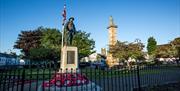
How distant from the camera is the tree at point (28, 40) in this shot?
5403cm

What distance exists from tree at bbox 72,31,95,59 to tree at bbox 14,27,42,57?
41.9 ft

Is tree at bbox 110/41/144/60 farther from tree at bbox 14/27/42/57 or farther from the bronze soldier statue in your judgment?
the bronze soldier statue

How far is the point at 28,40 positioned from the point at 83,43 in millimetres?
16833

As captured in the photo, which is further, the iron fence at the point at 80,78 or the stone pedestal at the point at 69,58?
the stone pedestal at the point at 69,58

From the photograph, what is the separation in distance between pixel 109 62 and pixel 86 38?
11455 millimetres

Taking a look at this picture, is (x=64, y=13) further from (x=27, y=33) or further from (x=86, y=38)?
(x=27, y=33)

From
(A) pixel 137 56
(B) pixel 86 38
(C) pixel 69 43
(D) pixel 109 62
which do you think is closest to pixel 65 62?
Answer: (C) pixel 69 43

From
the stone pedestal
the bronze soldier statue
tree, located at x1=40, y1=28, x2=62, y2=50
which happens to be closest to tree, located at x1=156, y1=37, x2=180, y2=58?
tree, located at x1=40, y1=28, x2=62, y2=50

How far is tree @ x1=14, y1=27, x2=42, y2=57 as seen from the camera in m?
54.0

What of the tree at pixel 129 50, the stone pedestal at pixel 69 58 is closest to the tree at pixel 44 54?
the tree at pixel 129 50

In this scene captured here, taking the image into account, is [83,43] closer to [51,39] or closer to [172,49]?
[51,39]

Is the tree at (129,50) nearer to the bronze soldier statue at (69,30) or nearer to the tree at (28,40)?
the tree at (28,40)

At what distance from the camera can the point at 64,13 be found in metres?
16.4

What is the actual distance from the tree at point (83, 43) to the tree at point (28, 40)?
41.9 ft
